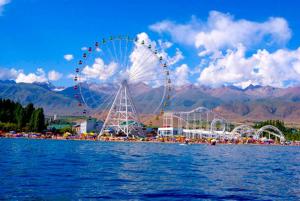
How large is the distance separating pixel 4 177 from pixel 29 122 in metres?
139

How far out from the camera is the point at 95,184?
107ft

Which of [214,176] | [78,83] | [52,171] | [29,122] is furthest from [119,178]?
[29,122]

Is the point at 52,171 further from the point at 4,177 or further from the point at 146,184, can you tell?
the point at 146,184

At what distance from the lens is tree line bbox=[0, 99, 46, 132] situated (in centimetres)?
16575

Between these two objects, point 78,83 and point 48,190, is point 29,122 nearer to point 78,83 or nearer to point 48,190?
point 78,83

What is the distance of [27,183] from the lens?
31.4m

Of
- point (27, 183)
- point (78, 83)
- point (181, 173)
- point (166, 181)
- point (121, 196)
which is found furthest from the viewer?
point (78, 83)

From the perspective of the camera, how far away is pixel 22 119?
168750 mm

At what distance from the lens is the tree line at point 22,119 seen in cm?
16575

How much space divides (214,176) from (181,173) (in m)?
3.40

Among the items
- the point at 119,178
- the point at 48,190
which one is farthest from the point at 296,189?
the point at 48,190

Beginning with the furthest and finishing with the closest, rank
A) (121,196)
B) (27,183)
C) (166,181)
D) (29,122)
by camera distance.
A: (29,122)
(166,181)
(27,183)
(121,196)

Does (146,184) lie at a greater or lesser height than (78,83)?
lesser

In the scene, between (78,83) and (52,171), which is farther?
(78,83)
